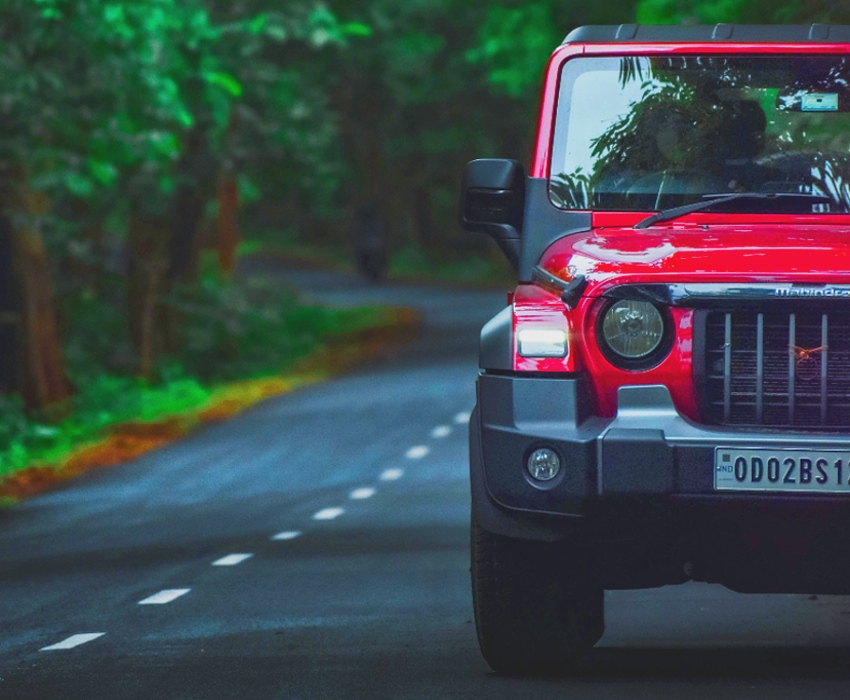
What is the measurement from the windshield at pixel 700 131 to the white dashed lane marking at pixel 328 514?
27.1ft

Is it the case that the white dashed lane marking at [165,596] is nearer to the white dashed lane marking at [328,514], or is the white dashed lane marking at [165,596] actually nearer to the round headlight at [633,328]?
the round headlight at [633,328]

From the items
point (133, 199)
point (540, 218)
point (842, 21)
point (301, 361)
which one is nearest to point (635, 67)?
point (540, 218)

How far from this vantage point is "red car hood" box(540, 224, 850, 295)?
7918 millimetres

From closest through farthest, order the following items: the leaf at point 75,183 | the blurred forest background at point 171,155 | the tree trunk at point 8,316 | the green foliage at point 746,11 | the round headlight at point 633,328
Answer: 1. the round headlight at point 633,328
2. the green foliage at point 746,11
3. the blurred forest background at point 171,155
4. the leaf at point 75,183
5. the tree trunk at point 8,316

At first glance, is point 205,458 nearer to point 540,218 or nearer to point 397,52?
point 540,218

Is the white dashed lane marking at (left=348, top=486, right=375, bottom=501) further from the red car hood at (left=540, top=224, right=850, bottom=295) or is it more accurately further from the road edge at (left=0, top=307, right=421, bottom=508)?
the red car hood at (left=540, top=224, right=850, bottom=295)

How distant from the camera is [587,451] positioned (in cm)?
786

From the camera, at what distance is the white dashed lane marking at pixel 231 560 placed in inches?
538

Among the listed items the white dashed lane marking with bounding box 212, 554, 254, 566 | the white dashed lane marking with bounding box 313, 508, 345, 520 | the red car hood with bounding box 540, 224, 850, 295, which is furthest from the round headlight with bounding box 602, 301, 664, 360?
the white dashed lane marking with bounding box 313, 508, 345, 520

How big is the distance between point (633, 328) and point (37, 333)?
2177 centimetres

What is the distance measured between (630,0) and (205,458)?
27.8ft

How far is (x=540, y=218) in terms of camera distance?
29.0ft

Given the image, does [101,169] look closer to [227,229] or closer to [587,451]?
[587,451]

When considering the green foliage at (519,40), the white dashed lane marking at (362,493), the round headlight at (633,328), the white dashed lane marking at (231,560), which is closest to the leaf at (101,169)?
the white dashed lane marking at (362,493)
